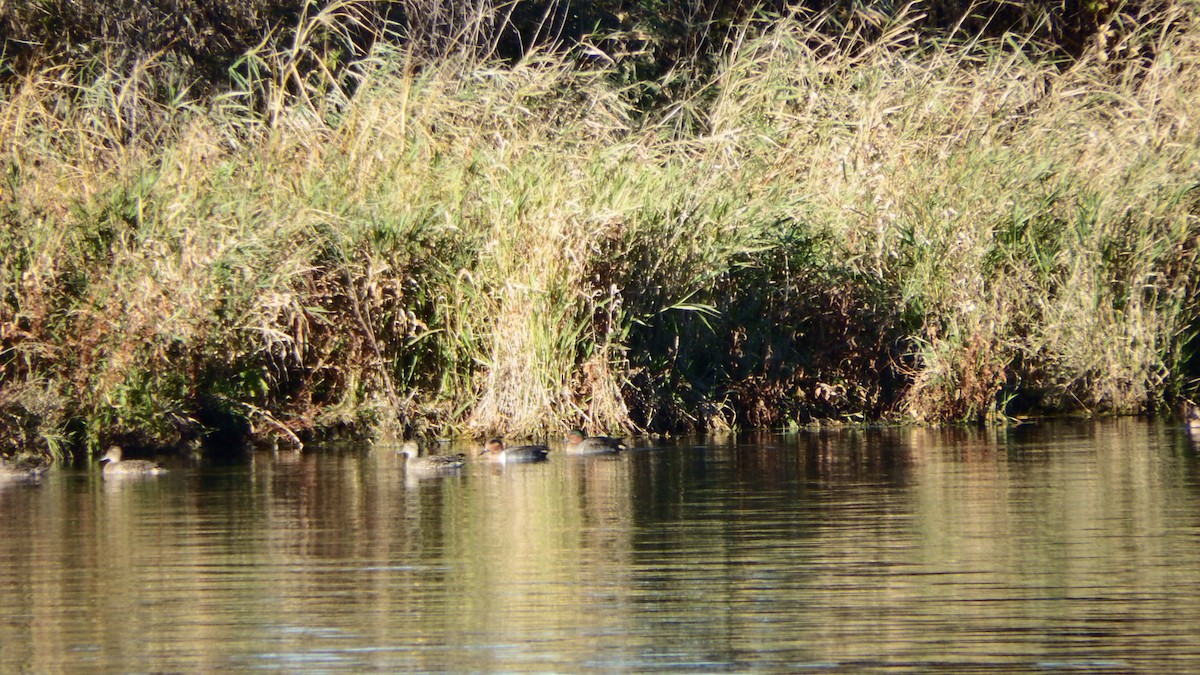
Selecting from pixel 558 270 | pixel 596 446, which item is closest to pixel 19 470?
pixel 596 446

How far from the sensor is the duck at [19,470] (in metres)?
14.0

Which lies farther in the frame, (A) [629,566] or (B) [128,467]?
(B) [128,467]

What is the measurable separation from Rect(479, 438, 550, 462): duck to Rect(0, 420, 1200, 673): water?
11.0 inches

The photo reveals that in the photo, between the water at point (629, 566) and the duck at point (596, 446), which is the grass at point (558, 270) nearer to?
the duck at point (596, 446)

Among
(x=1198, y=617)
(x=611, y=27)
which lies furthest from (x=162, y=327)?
(x=611, y=27)

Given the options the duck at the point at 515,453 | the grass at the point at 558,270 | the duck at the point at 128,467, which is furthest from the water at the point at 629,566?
the grass at the point at 558,270

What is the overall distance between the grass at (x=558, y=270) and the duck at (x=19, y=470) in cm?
58

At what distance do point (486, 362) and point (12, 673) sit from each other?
337 inches

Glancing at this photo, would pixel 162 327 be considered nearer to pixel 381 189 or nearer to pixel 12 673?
pixel 381 189

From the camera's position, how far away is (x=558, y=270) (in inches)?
615

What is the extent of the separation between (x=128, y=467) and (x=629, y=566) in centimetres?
581

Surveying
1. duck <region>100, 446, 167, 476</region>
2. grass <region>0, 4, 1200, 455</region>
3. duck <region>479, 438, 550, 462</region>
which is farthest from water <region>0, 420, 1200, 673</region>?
grass <region>0, 4, 1200, 455</region>

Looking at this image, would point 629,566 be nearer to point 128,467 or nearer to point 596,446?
point 596,446

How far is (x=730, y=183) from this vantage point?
17.0 m
